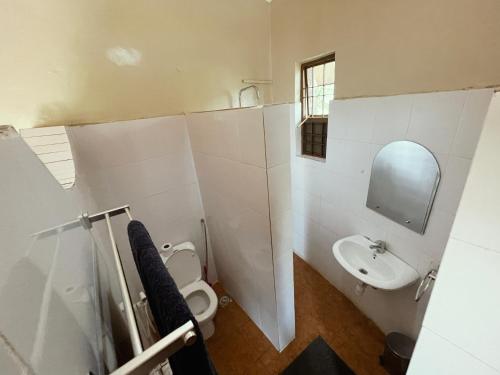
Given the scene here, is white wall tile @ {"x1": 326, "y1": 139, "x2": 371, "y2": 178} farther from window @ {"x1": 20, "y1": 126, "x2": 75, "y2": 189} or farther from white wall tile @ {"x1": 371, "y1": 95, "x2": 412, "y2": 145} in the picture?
window @ {"x1": 20, "y1": 126, "x2": 75, "y2": 189}

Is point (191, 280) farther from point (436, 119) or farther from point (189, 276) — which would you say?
point (436, 119)

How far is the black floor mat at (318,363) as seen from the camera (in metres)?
1.40

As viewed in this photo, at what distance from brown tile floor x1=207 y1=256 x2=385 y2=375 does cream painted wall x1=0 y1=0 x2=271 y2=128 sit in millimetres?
1801

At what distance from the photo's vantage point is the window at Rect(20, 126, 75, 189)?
0.99 m

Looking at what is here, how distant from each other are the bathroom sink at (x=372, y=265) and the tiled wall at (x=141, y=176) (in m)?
1.20

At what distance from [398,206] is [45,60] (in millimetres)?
2179

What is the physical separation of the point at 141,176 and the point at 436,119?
177cm

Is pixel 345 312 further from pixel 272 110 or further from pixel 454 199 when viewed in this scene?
pixel 272 110

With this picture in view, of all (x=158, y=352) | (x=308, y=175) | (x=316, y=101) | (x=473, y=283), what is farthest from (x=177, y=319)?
(x=316, y=101)

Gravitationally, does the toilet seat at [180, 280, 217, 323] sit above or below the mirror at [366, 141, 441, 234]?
below

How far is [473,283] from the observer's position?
510mm

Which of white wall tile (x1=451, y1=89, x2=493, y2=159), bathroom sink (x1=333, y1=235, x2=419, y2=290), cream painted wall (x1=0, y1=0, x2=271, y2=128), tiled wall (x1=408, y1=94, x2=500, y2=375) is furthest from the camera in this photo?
bathroom sink (x1=333, y1=235, x2=419, y2=290)

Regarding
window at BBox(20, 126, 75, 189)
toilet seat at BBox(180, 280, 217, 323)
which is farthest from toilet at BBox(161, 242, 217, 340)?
window at BBox(20, 126, 75, 189)

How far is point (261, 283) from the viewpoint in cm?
140
